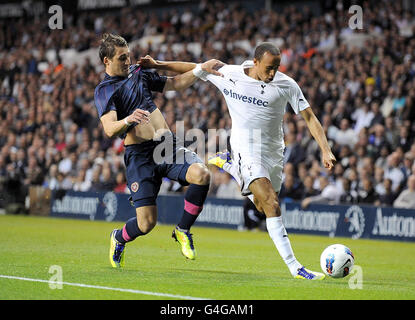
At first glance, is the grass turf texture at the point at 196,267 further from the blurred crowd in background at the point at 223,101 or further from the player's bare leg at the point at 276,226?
the blurred crowd in background at the point at 223,101

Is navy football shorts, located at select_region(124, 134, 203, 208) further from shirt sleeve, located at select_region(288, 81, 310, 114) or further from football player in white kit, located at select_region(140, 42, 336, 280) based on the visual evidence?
shirt sleeve, located at select_region(288, 81, 310, 114)

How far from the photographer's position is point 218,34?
26625mm

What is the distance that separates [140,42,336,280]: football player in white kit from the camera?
870 cm

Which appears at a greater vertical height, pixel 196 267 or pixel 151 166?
pixel 151 166

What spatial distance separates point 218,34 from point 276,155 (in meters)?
17.9

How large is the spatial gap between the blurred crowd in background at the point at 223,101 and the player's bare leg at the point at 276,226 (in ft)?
28.8

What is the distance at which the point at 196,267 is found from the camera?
9.98 m

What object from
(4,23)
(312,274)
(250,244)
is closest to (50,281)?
(312,274)

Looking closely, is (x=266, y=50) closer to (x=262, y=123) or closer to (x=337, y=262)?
(x=262, y=123)

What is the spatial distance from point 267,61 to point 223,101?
14180 mm

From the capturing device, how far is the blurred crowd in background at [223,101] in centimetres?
1844

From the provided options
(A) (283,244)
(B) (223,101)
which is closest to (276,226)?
(A) (283,244)
